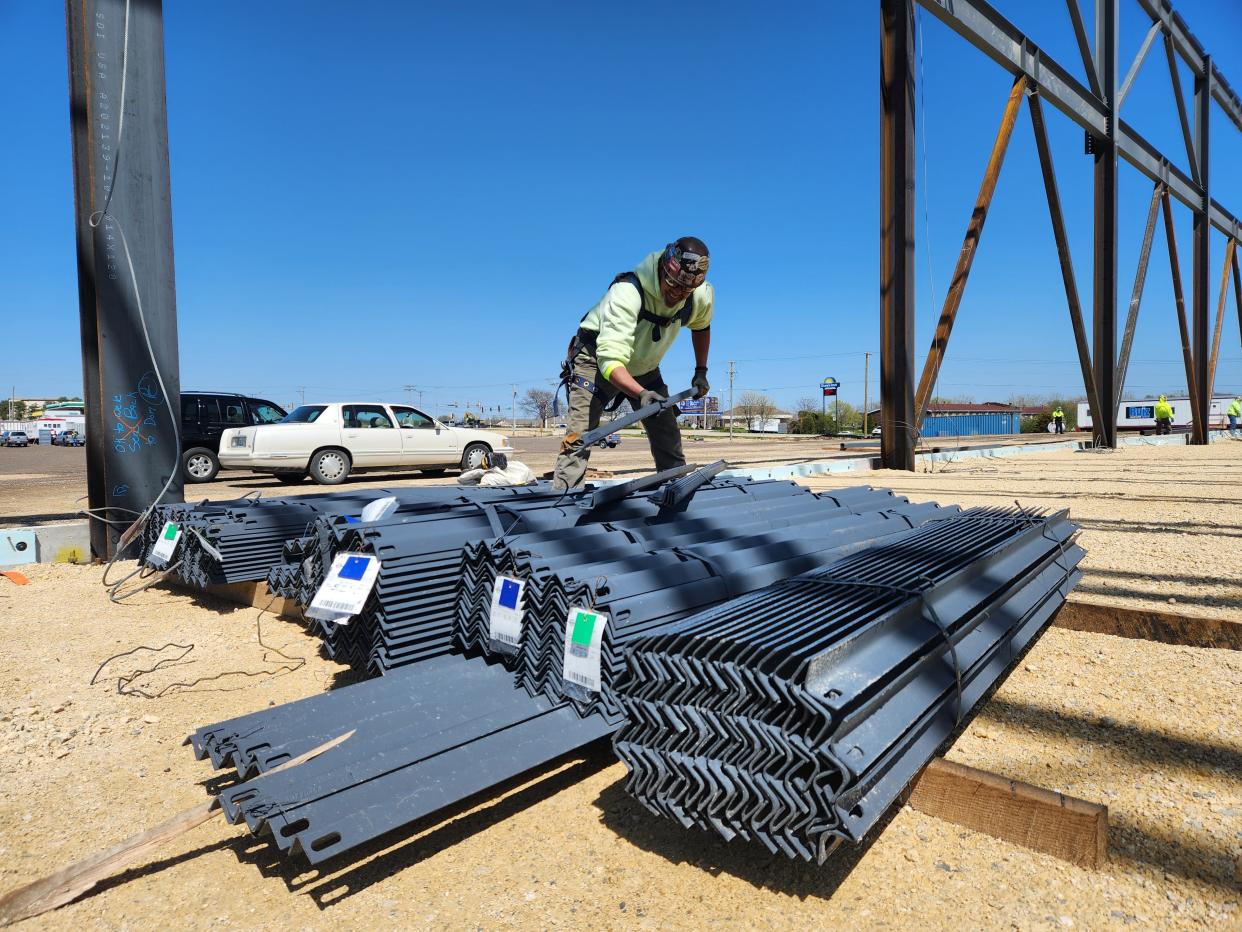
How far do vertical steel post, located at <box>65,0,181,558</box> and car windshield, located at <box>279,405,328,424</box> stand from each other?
6.63 meters

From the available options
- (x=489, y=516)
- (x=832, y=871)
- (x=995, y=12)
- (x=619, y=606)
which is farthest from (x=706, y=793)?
(x=995, y=12)

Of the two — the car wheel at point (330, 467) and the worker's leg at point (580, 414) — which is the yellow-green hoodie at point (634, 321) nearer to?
the worker's leg at point (580, 414)

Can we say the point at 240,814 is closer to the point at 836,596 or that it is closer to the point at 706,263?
the point at 836,596

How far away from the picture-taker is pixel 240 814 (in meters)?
1.71

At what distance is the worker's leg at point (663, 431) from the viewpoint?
15.3 feet

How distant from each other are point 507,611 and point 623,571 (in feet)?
1.29

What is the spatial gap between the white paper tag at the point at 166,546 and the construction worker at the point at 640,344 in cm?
226

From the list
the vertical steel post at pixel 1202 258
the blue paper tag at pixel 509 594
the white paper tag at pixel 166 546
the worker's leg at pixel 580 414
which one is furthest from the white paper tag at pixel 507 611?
the vertical steel post at pixel 1202 258

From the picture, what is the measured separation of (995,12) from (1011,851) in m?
13.8

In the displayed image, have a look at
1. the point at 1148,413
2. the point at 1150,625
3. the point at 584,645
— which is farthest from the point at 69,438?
the point at 1148,413

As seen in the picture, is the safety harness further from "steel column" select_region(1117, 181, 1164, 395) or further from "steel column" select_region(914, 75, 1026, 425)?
"steel column" select_region(1117, 181, 1164, 395)

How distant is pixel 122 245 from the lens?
5129 millimetres

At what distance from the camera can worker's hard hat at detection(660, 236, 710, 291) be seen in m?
3.92

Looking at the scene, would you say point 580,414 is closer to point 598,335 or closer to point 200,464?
point 598,335
